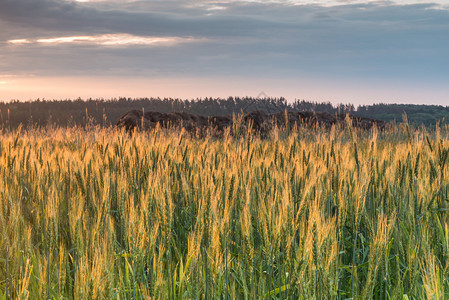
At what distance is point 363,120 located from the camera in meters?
19.5

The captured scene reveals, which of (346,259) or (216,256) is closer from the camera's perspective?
(216,256)

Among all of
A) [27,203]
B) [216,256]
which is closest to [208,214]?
[216,256]

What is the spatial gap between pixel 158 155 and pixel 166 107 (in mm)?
27546

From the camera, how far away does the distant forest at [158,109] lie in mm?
26141

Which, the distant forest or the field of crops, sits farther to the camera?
the distant forest

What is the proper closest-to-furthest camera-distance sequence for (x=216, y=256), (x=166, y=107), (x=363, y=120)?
(x=216, y=256) < (x=363, y=120) < (x=166, y=107)

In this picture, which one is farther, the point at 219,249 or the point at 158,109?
the point at 158,109

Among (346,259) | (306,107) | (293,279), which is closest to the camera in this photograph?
(293,279)

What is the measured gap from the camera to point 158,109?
30297 millimetres

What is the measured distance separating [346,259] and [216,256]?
150 cm

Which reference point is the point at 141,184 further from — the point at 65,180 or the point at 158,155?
the point at 65,180

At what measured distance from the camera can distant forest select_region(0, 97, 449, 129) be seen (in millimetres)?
26141

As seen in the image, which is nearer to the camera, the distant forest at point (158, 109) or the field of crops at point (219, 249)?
the field of crops at point (219, 249)

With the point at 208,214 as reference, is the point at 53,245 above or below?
below
